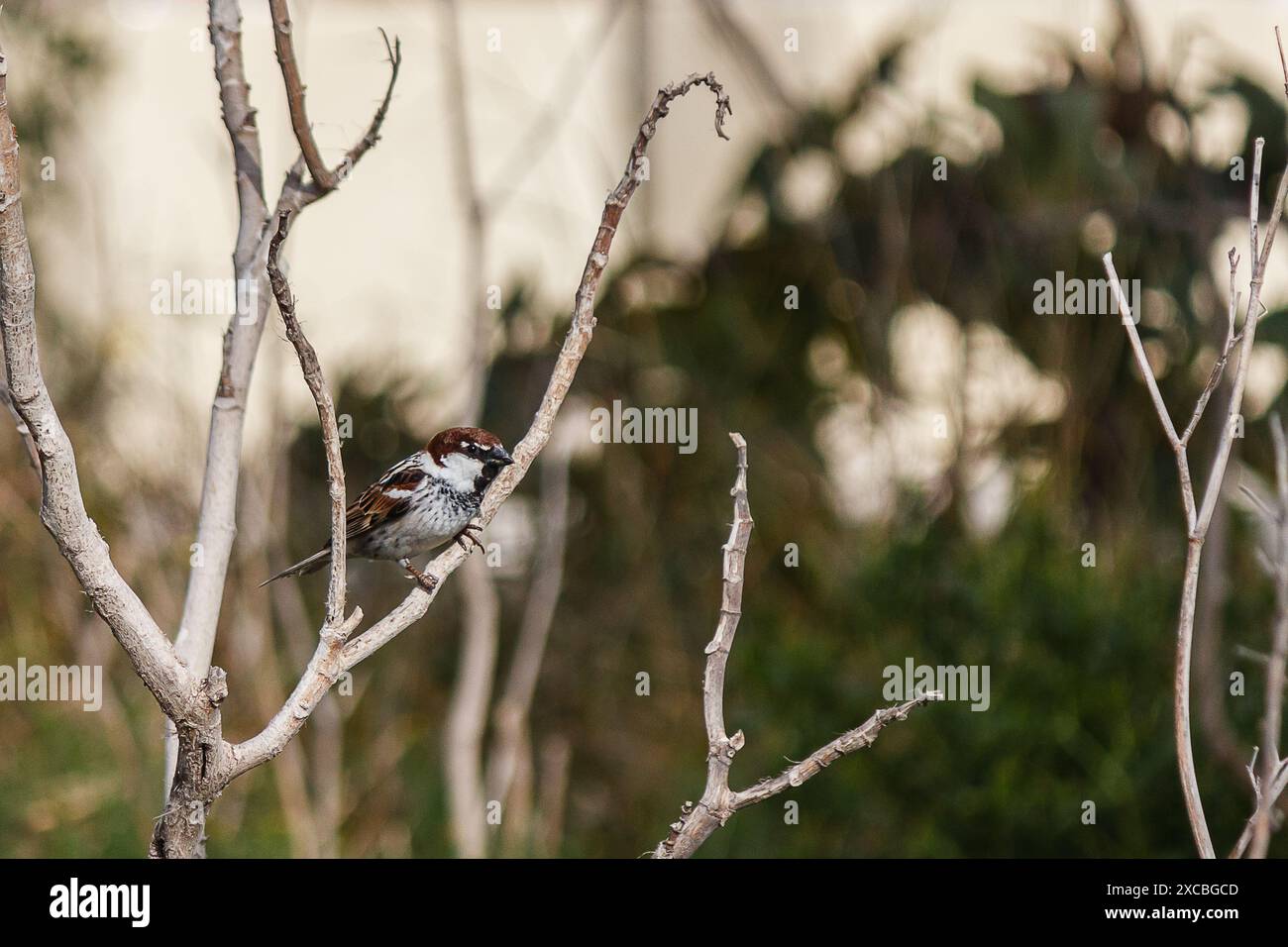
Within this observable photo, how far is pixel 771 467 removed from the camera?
607 centimetres

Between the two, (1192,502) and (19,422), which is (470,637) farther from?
(1192,502)

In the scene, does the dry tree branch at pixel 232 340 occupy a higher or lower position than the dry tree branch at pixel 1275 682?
higher

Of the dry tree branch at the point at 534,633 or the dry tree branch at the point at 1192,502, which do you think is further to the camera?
the dry tree branch at the point at 534,633

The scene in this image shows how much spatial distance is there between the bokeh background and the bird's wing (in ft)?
5.56

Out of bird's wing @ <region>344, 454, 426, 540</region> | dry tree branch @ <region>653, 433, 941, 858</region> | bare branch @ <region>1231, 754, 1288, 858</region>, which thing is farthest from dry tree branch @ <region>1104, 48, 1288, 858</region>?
bird's wing @ <region>344, 454, 426, 540</region>

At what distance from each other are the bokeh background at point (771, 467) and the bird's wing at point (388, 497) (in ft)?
5.56

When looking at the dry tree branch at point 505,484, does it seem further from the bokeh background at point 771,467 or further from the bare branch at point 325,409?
the bokeh background at point 771,467

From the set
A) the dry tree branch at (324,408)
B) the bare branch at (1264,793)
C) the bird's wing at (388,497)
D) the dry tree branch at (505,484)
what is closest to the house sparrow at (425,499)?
the bird's wing at (388,497)

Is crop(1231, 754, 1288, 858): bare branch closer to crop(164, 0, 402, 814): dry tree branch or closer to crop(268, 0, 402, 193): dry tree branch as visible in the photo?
crop(164, 0, 402, 814): dry tree branch

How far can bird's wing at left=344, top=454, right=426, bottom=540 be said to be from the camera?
249cm

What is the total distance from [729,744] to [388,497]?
3.74 ft

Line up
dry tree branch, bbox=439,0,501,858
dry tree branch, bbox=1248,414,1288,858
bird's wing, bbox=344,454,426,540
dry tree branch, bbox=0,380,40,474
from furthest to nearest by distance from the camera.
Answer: dry tree branch, bbox=439,0,501,858, bird's wing, bbox=344,454,426,540, dry tree branch, bbox=1248,414,1288,858, dry tree branch, bbox=0,380,40,474

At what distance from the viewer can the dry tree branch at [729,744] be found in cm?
157
